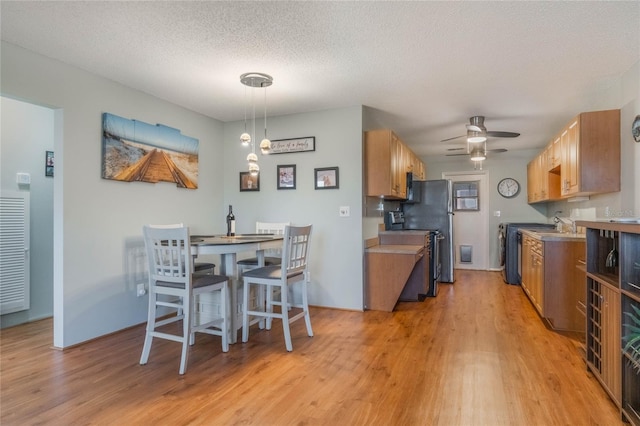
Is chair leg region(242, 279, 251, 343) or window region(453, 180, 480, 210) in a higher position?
window region(453, 180, 480, 210)

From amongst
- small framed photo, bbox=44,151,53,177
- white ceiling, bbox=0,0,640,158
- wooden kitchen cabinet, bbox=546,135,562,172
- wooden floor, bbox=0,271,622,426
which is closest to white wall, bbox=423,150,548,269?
wooden kitchen cabinet, bbox=546,135,562,172

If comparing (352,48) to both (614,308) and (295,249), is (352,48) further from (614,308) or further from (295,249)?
(614,308)

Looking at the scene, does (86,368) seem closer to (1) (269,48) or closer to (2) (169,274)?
(2) (169,274)

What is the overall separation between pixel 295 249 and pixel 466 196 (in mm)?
5269

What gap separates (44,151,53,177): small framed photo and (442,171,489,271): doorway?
6.46 metres

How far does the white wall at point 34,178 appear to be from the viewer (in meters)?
3.45

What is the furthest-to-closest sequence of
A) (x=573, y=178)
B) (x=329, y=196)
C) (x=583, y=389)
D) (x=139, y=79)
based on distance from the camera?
(x=329, y=196) < (x=573, y=178) < (x=139, y=79) < (x=583, y=389)

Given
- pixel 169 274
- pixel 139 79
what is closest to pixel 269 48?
pixel 139 79

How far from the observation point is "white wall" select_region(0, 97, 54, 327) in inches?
136

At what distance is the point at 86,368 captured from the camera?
2.51 metres

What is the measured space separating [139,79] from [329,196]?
2.21m

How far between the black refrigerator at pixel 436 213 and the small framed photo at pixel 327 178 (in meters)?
1.85

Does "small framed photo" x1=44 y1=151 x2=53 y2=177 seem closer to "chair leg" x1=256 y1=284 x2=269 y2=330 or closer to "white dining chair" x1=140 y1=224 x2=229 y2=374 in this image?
"white dining chair" x1=140 y1=224 x2=229 y2=374

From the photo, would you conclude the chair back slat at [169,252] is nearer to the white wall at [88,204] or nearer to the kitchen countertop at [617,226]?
the white wall at [88,204]
